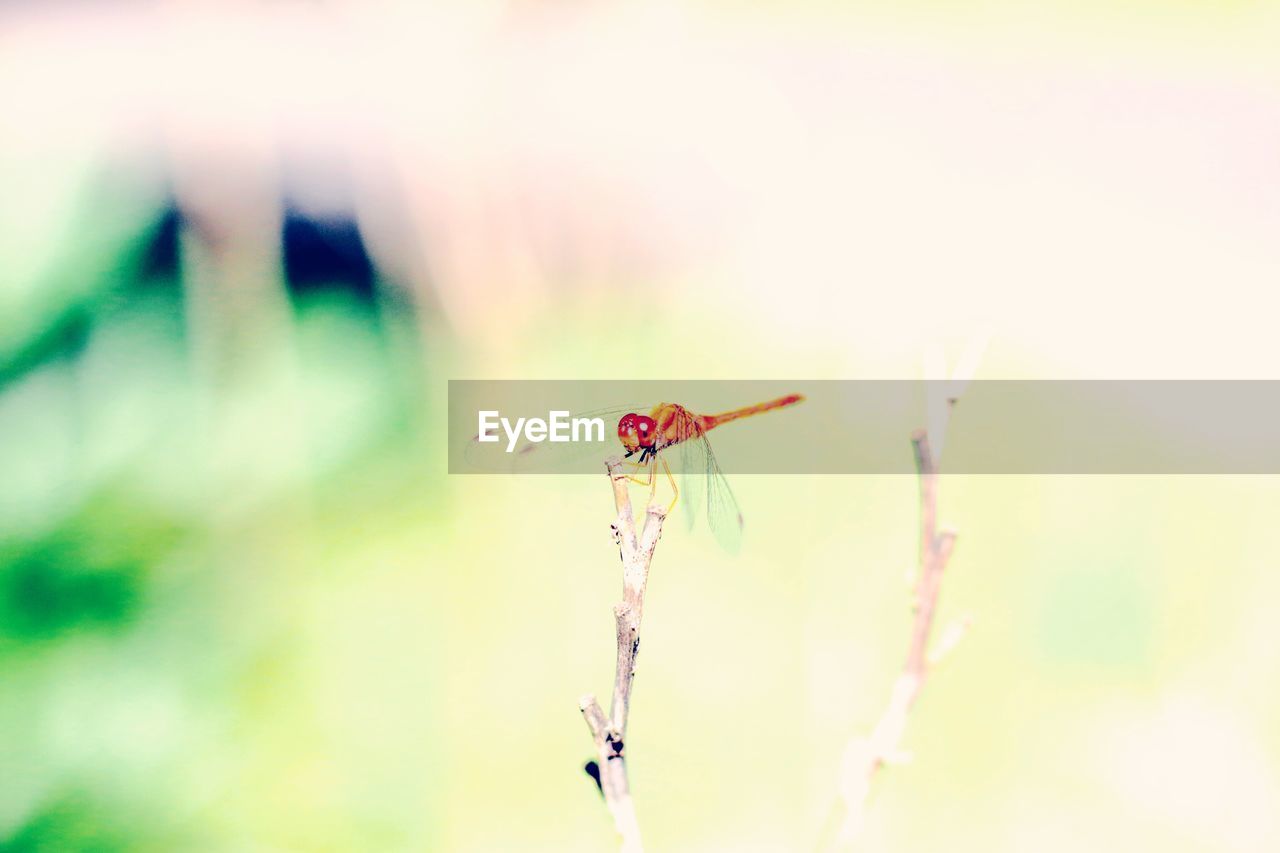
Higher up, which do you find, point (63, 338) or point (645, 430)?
point (63, 338)

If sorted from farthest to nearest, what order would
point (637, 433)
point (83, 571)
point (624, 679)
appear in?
point (83, 571) → point (637, 433) → point (624, 679)

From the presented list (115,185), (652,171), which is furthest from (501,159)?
(115,185)

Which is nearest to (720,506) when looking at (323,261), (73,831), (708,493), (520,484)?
(708,493)

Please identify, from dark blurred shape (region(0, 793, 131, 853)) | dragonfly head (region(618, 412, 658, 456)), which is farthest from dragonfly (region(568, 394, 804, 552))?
dark blurred shape (region(0, 793, 131, 853))

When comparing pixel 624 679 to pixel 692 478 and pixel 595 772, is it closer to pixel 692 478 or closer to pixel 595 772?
pixel 595 772

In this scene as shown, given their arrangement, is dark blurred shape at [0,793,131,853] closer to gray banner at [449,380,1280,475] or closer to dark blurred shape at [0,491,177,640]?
dark blurred shape at [0,491,177,640]

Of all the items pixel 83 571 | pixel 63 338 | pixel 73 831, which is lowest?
pixel 73 831

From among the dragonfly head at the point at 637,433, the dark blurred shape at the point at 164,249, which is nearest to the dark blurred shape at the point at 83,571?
the dark blurred shape at the point at 164,249
